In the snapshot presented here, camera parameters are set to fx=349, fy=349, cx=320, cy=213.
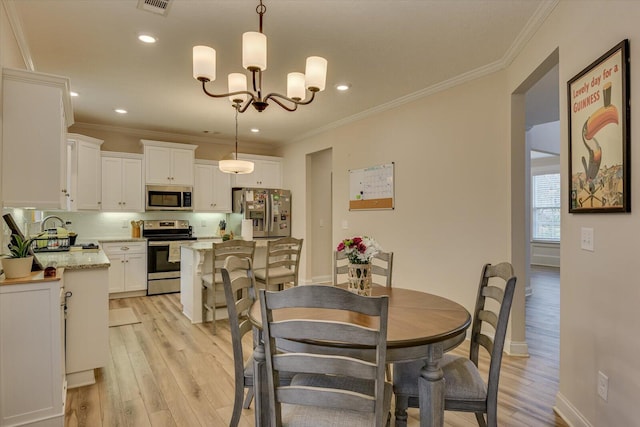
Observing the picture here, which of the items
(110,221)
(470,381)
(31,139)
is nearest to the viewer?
(470,381)

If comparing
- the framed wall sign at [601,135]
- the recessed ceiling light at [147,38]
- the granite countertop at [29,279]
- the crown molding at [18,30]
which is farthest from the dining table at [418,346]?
the crown molding at [18,30]

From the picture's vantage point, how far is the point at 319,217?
645cm

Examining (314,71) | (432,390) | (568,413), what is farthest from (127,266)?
(568,413)

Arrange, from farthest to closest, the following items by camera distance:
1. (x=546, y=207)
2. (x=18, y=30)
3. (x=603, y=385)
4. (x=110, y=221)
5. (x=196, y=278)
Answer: (x=546, y=207) → (x=110, y=221) → (x=196, y=278) → (x=18, y=30) → (x=603, y=385)

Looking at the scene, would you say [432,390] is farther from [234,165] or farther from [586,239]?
[234,165]

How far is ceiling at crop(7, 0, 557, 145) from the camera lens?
2.39 meters

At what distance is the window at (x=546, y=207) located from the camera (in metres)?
8.80

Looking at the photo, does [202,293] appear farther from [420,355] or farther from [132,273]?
[420,355]

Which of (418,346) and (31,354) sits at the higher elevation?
(418,346)

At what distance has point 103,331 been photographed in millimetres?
2676

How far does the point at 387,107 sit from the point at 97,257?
11.8 ft

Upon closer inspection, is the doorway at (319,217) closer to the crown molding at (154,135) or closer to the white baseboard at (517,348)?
the crown molding at (154,135)

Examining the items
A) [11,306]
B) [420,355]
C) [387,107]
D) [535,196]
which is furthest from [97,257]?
[535,196]

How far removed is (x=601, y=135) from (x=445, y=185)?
76.4 inches
